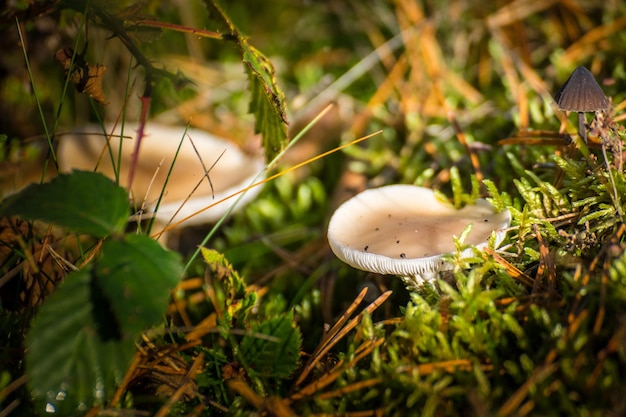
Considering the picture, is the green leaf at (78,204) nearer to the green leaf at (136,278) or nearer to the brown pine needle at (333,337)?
the green leaf at (136,278)

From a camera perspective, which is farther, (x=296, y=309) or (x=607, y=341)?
(x=296, y=309)

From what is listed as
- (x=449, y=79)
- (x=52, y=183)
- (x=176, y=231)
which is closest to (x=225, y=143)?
(x=176, y=231)

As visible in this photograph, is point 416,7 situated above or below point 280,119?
above

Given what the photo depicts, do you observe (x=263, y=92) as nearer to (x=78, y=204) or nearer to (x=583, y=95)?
(x=78, y=204)

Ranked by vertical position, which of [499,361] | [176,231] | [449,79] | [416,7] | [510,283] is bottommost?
[499,361]

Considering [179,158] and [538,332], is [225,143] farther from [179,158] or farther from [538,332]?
[538,332]

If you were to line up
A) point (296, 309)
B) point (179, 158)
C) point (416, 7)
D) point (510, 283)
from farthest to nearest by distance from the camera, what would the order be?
point (416, 7) < point (179, 158) < point (296, 309) < point (510, 283)

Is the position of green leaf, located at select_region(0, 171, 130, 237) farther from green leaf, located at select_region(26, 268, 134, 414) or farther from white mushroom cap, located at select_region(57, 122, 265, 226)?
white mushroom cap, located at select_region(57, 122, 265, 226)

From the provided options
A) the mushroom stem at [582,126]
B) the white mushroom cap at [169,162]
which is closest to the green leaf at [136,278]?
the white mushroom cap at [169,162]
